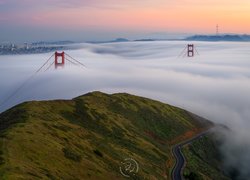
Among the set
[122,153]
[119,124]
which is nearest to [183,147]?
[119,124]

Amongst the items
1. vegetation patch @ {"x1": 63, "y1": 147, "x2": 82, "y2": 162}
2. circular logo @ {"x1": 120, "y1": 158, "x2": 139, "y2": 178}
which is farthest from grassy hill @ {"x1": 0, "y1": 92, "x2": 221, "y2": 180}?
circular logo @ {"x1": 120, "y1": 158, "x2": 139, "y2": 178}

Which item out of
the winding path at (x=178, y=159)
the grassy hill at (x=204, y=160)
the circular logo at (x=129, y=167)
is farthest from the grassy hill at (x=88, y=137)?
the grassy hill at (x=204, y=160)

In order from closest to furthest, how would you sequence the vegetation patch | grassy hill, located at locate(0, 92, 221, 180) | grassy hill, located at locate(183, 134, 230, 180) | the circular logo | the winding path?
1. grassy hill, located at locate(0, 92, 221, 180)
2. the vegetation patch
3. the circular logo
4. the winding path
5. grassy hill, located at locate(183, 134, 230, 180)

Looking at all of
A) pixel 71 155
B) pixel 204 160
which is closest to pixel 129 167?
pixel 71 155

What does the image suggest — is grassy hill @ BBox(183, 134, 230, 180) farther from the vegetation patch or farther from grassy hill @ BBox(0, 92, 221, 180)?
the vegetation patch

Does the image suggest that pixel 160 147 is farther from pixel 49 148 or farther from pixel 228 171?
pixel 49 148

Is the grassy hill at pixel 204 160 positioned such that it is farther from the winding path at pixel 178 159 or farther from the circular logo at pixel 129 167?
the circular logo at pixel 129 167

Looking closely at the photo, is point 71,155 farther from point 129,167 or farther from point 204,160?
point 204,160
